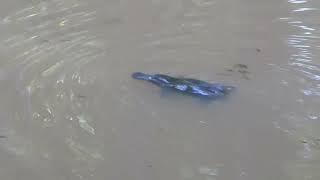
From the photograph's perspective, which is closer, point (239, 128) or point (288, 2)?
point (239, 128)

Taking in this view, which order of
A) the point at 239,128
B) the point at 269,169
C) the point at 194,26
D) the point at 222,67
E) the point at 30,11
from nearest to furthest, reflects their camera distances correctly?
the point at 269,169 → the point at 239,128 → the point at 222,67 → the point at 194,26 → the point at 30,11

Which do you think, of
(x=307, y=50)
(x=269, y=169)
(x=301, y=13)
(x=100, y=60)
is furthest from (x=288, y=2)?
(x=269, y=169)

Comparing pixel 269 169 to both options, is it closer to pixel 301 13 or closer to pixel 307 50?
pixel 307 50

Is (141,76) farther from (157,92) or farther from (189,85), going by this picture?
(189,85)

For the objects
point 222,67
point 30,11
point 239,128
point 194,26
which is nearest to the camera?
point 239,128

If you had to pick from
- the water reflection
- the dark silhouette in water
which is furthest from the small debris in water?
the water reflection

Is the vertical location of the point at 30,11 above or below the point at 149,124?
above
